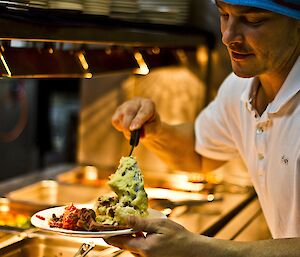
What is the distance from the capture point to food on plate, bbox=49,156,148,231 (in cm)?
152

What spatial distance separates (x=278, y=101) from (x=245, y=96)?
25 cm

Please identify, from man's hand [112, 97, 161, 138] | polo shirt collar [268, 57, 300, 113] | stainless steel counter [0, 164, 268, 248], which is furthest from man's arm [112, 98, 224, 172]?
polo shirt collar [268, 57, 300, 113]

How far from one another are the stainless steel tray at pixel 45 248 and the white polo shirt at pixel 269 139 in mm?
540

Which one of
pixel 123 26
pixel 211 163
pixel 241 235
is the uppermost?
pixel 123 26

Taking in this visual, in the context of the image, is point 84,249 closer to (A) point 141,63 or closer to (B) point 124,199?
(B) point 124,199

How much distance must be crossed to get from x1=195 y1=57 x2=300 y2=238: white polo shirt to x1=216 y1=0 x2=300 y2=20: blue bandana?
224 mm

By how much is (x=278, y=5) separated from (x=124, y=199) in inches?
25.7

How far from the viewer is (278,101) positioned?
5.86 feet

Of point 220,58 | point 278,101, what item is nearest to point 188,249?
point 278,101

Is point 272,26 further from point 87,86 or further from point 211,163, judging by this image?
point 87,86

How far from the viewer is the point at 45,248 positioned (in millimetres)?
1990

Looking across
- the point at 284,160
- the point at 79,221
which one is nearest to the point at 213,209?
the point at 284,160

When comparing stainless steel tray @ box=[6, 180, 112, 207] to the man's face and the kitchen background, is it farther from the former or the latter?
the man's face

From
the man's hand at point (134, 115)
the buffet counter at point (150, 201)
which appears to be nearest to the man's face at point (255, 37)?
the man's hand at point (134, 115)
